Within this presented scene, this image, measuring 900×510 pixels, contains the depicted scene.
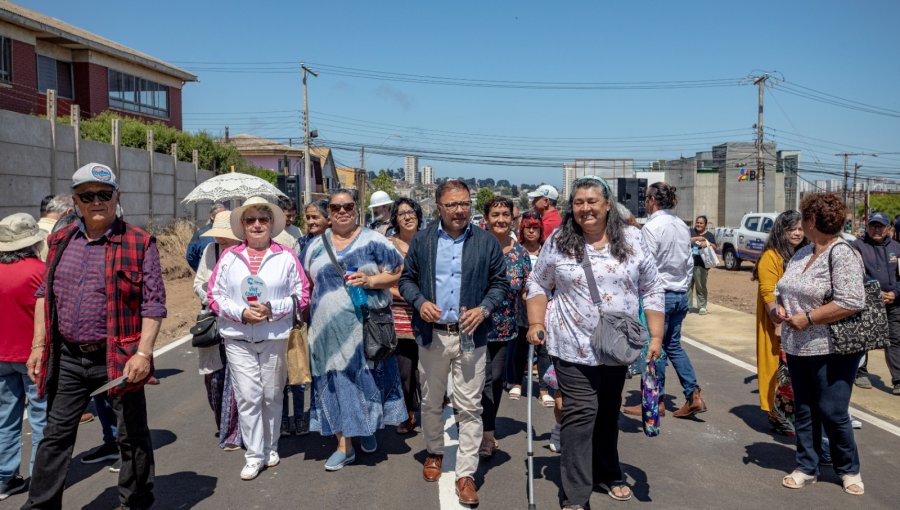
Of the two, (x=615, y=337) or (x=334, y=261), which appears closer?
(x=615, y=337)

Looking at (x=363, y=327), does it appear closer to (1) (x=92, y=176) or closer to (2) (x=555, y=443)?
(2) (x=555, y=443)

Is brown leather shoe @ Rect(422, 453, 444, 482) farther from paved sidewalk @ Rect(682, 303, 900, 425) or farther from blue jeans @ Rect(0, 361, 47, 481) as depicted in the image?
paved sidewalk @ Rect(682, 303, 900, 425)

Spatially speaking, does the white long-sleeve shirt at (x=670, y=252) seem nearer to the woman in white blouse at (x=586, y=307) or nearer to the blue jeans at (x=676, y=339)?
the blue jeans at (x=676, y=339)

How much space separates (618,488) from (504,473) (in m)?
0.86

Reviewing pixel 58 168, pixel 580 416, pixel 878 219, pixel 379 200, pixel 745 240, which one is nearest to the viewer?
pixel 580 416

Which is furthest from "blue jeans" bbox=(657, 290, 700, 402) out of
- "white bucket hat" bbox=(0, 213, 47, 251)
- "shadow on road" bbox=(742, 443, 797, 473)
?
"white bucket hat" bbox=(0, 213, 47, 251)

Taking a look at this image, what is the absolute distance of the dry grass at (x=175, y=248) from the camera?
18781 millimetres

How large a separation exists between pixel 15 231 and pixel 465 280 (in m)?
3.08

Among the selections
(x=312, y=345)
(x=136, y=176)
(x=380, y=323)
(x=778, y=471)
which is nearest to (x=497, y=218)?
(x=380, y=323)

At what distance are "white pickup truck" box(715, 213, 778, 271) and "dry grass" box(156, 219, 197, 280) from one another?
61.8ft

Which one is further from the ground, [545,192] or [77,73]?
[77,73]

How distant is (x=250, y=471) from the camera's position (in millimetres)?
4984

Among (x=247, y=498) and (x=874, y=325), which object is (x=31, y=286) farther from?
(x=874, y=325)

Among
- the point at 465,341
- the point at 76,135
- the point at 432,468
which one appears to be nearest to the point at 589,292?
the point at 465,341
